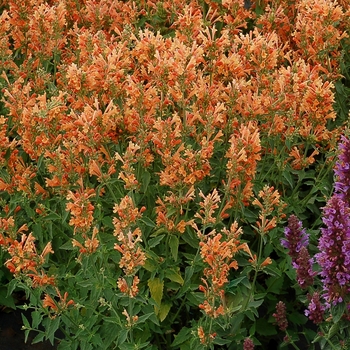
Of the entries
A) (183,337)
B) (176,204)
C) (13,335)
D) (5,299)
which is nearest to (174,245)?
(176,204)

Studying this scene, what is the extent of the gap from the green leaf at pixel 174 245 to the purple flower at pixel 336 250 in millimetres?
800

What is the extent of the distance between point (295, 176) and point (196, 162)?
1.26 m

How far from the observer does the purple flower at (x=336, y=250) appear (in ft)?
10.1

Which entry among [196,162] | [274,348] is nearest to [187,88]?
[196,162]

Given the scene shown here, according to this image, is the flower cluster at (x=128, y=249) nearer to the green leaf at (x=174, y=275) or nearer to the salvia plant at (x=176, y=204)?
the salvia plant at (x=176, y=204)

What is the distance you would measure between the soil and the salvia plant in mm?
475

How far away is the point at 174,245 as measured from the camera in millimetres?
3752

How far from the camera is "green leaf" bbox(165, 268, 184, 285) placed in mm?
3734

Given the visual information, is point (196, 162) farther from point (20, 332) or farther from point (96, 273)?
point (20, 332)

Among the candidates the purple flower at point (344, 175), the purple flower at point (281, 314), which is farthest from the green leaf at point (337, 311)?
the purple flower at point (344, 175)

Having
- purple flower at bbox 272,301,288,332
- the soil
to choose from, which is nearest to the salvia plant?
purple flower at bbox 272,301,288,332

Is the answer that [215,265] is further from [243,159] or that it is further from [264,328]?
[264,328]

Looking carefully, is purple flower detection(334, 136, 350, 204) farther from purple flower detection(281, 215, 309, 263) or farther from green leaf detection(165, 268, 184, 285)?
green leaf detection(165, 268, 184, 285)

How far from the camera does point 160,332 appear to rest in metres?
3.84
